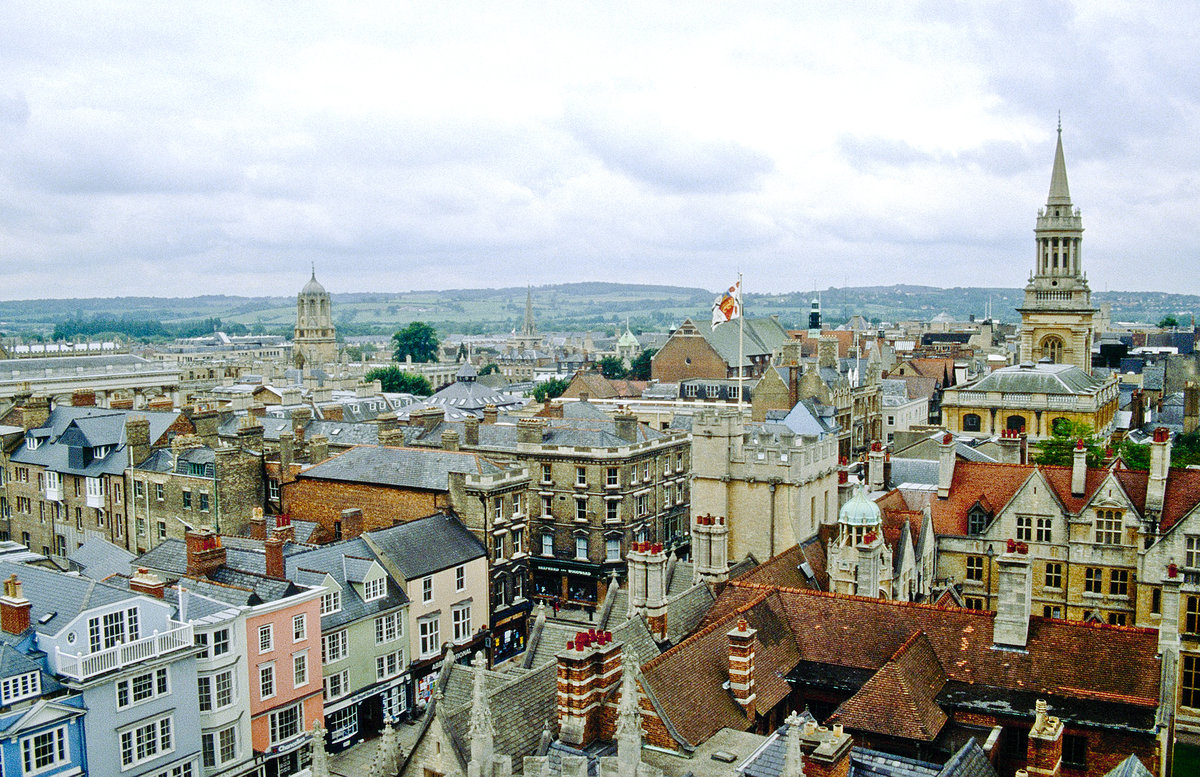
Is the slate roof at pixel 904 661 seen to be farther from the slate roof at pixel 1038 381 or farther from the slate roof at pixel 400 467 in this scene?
the slate roof at pixel 1038 381

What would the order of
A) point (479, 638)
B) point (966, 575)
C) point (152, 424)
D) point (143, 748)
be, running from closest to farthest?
1. point (143, 748)
2. point (966, 575)
3. point (479, 638)
4. point (152, 424)

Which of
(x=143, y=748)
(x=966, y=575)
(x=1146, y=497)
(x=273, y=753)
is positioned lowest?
(x=273, y=753)

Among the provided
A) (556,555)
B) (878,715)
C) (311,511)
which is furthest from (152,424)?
(878,715)

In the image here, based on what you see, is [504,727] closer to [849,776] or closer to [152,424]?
[849,776]

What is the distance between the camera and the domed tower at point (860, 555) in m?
35.1

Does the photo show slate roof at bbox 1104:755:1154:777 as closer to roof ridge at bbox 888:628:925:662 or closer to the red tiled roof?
the red tiled roof

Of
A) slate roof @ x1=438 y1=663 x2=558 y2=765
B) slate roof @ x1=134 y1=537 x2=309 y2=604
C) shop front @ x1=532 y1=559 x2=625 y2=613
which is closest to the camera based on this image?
slate roof @ x1=438 y1=663 x2=558 y2=765

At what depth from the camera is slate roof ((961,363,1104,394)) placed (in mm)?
75438

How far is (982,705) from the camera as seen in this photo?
2591 centimetres

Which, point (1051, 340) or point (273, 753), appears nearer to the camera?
Result: point (273, 753)

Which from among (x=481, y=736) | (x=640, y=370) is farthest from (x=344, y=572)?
(x=640, y=370)

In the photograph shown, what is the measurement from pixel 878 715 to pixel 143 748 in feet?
82.4

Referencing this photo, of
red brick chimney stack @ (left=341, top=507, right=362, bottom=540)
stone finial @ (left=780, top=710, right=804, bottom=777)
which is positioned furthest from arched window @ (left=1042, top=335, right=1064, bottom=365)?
stone finial @ (left=780, top=710, right=804, bottom=777)

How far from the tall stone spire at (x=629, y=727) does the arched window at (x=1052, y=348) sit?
85.0 meters
